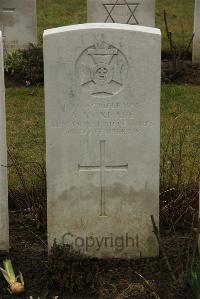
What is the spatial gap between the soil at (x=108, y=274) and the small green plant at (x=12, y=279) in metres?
0.04

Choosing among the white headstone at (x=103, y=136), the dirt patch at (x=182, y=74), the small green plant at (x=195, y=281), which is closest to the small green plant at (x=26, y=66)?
the dirt patch at (x=182, y=74)

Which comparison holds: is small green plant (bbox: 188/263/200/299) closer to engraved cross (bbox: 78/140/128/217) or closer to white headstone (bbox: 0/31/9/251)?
engraved cross (bbox: 78/140/128/217)

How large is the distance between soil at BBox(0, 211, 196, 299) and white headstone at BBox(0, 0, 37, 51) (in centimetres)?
547

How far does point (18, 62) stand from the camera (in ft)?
31.1

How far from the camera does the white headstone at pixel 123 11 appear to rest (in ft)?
31.3

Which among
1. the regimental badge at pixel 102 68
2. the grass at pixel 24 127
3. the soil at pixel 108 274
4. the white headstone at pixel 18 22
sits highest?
the white headstone at pixel 18 22

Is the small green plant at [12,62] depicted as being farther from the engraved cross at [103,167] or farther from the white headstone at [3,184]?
the engraved cross at [103,167]

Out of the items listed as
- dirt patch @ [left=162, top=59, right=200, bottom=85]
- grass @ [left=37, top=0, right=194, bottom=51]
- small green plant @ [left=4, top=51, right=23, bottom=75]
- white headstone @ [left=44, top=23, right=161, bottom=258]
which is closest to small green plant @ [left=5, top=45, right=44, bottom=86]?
small green plant @ [left=4, top=51, right=23, bottom=75]

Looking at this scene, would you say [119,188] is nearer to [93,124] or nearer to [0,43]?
[93,124]

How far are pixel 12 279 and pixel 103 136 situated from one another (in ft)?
3.30

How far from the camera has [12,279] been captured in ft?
14.6

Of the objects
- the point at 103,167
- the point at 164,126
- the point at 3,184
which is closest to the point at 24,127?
the point at 164,126

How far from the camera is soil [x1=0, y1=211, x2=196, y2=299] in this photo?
14.4 feet

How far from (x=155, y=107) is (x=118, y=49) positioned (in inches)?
16.2
